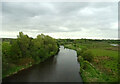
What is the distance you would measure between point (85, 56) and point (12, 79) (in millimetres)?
19396

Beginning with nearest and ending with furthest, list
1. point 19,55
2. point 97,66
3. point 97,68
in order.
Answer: point 97,68
point 19,55
point 97,66

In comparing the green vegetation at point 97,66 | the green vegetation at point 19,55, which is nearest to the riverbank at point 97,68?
the green vegetation at point 97,66

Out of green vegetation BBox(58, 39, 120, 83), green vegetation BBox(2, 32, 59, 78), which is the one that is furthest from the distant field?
green vegetation BBox(2, 32, 59, 78)

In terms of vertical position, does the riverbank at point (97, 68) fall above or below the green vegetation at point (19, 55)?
below

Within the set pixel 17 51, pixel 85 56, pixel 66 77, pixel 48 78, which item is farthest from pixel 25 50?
pixel 85 56

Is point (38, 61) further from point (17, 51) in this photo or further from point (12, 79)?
point (12, 79)

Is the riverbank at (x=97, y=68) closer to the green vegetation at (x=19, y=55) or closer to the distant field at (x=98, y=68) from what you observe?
the distant field at (x=98, y=68)

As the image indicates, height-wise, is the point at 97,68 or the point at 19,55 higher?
the point at 19,55

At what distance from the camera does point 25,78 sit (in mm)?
15344

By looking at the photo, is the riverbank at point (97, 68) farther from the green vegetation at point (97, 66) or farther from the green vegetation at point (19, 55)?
the green vegetation at point (19, 55)

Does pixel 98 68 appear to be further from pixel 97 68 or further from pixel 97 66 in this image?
pixel 97 66

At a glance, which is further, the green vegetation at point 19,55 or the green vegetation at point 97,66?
the green vegetation at point 19,55

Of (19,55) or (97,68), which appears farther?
(19,55)

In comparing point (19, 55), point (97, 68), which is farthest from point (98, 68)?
point (19, 55)
